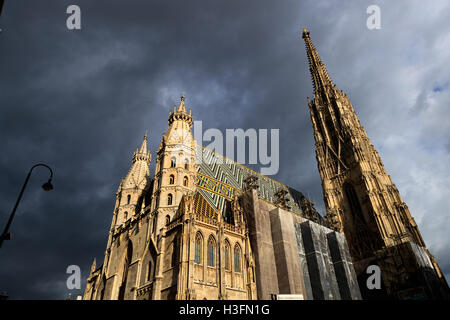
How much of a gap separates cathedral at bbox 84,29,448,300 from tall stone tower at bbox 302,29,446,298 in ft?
0.47

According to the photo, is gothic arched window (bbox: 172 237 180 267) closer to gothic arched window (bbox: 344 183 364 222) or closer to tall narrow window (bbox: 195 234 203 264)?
tall narrow window (bbox: 195 234 203 264)

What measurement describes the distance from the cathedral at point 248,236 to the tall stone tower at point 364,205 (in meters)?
0.14

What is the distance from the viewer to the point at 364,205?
40125 mm

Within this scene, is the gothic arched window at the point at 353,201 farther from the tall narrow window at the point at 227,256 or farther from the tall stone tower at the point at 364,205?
the tall narrow window at the point at 227,256

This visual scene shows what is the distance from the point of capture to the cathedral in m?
24.4

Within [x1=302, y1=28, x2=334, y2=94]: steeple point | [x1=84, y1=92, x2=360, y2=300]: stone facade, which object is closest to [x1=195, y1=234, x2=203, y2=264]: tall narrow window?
[x1=84, y1=92, x2=360, y2=300]: stone facade

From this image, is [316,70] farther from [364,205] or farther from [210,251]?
[210,251]

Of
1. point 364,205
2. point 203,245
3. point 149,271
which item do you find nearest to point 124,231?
point 149,271

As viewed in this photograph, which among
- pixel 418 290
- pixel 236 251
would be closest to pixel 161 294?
pixel 236 251

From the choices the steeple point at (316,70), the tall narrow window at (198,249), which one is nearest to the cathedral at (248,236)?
the tall narrow window at (198,249)

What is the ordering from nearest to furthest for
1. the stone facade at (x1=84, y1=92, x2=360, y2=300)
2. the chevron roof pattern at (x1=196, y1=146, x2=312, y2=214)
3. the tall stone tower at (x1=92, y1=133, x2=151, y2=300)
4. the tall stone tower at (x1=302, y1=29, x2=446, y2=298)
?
the stone facade at (x1=84, y1=92, x2=360, y2=300) < the tall stone tower at (x1=92, y1=133, x2=151, y2=300) < the tall stone tower at (x1=302, y1=29, x2=446, y2=298) < the chevron roof pattern at (x1=196, y1=146, x2=312, y2=214)

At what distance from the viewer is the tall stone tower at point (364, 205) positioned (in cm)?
3253
